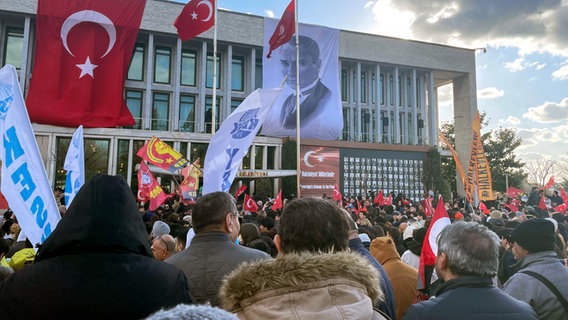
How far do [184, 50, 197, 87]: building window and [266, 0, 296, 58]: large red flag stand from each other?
1871cm

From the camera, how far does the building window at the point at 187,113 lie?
3141 cm

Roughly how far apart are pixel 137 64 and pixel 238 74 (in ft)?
26.0

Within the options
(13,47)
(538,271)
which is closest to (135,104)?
(13,47)

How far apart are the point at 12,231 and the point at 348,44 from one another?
1264 inches

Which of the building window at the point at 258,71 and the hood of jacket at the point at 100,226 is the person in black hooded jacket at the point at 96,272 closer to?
the hood of jacket at the point at 100,226

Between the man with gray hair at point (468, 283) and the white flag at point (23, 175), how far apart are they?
12.4 ft

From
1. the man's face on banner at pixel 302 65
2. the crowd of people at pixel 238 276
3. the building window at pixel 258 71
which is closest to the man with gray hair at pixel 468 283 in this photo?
the crowd of people at pixel 238 276

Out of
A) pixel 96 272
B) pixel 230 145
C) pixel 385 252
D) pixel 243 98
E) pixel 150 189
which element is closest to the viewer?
pixel 96 272

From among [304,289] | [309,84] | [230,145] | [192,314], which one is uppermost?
[309,84]

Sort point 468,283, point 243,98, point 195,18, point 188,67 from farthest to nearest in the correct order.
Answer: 1. point 243,98
2. point 188,67
3. point 195,18
4. point 468,283

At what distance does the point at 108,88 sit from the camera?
23.5 meters

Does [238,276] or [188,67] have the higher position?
[188,67]

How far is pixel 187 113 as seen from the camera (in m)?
31.9

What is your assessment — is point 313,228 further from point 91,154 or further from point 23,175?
point 91,154
